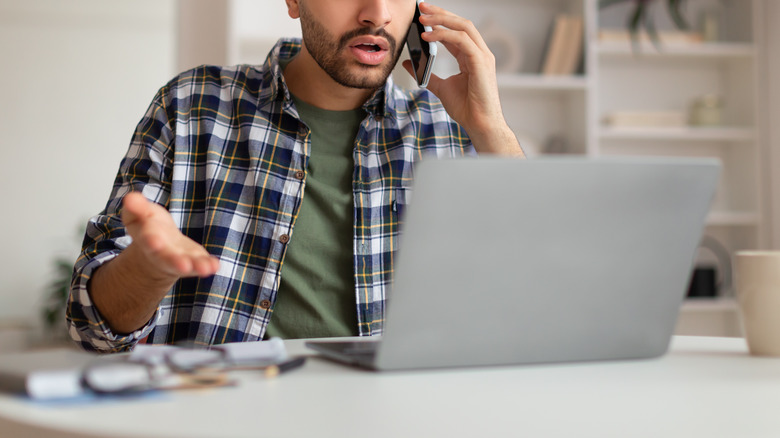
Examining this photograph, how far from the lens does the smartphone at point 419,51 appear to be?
140 cm

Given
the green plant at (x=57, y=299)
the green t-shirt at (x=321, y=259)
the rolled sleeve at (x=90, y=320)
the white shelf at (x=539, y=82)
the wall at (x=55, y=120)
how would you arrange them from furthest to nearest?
the wall at (x=55, y=120) < the green plant at (x=57, y=299) < the white shelf at (x=539, y=82) < the green t-shirt at (x=321, y=259) < the rolled sleeve at (x=90, y=320)

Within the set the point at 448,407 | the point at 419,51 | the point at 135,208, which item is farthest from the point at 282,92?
the point at 448,407

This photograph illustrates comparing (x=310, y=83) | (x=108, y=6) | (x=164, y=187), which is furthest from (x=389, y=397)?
(x=108, y=6)

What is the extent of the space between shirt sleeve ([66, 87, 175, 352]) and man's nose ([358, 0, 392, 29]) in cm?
40

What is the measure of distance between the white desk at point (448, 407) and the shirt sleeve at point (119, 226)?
1.66ft

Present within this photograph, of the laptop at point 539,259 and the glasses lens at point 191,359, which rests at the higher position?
the laptop at point 539,259

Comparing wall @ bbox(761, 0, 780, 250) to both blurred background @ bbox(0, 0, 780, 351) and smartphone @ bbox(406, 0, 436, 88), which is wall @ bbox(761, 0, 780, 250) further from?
smartphone @ bbox(406, 0, 436, 88)

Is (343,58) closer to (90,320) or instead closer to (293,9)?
(293,9)

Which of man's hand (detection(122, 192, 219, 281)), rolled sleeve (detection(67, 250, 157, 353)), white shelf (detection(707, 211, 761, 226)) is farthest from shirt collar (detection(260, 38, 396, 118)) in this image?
white shelf (detection(707, 211, 761, 226))

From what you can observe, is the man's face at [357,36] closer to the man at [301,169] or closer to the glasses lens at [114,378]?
the man at [301,169]

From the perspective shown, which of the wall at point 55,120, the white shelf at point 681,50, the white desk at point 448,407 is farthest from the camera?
the wall at point 55,120

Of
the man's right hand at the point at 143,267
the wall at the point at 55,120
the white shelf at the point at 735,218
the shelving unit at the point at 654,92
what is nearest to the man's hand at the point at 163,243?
the man's right hand at the point at 143,267

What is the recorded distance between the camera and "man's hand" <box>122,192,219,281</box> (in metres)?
0.66

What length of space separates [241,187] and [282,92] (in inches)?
8.0
